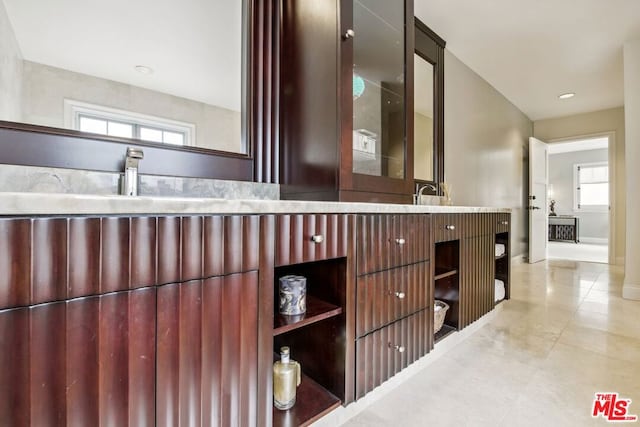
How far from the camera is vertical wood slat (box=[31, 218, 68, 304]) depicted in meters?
0.54

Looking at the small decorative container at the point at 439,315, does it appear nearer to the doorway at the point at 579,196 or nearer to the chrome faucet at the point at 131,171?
the chrome faucet at the point at 131,171

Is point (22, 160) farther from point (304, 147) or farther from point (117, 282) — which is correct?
point (304, 147)

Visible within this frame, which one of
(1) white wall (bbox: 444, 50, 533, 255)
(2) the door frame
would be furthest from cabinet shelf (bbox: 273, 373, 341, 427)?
(2) the door frame

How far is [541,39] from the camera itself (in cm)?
274

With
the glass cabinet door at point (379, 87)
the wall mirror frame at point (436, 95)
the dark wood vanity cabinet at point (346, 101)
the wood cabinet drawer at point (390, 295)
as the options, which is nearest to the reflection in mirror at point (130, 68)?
the dark wood vanity cabinet at point (346, 101)

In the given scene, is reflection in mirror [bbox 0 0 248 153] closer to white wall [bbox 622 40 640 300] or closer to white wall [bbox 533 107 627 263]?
white wall [bbox 622 40 640 300]

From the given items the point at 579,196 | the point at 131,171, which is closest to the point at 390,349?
the point at 131,171

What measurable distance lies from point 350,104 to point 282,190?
1.73ft

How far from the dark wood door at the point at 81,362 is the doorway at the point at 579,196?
30.4 ft

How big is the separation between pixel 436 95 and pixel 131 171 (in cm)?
253

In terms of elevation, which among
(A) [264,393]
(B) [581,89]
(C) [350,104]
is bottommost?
(A) [264,393]

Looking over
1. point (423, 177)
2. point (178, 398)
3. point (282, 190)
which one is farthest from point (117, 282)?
point (423, 177)

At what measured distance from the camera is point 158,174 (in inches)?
45.0

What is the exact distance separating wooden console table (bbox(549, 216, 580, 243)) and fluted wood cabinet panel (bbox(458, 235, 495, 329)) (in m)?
7.92
